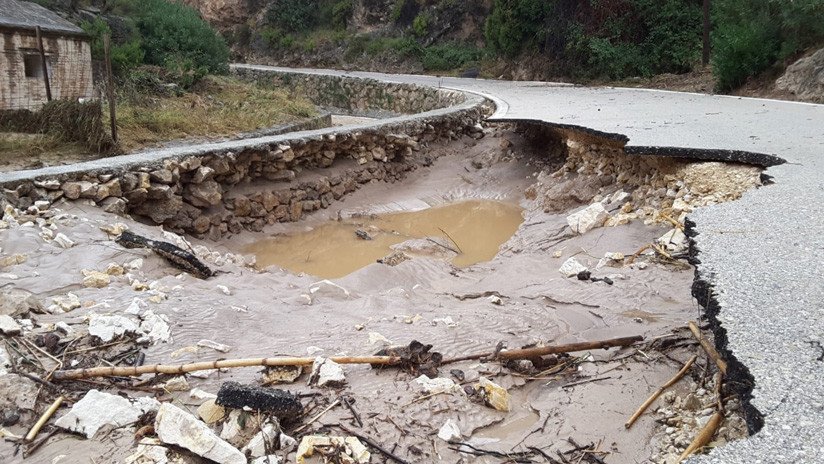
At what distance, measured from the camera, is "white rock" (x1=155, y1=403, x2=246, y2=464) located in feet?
8.95

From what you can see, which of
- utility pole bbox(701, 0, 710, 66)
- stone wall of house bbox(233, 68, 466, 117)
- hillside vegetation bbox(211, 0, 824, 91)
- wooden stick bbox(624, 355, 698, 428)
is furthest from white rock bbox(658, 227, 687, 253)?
utility pole bbox(701, 0, 710, 66)

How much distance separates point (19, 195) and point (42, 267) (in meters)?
1.36

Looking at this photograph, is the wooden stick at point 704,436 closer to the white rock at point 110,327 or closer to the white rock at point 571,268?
the white rock at point 571,268

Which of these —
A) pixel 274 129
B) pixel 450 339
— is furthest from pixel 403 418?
pixel 274 129

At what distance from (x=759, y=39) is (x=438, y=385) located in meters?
11.4

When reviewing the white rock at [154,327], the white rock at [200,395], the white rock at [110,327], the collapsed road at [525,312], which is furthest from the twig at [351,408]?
the white rock at [110,327]

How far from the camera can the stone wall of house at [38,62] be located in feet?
38.1

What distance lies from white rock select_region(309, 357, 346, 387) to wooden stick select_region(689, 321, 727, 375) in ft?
5.89

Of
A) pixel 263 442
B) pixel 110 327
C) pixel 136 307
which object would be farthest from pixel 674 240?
pixel 110 327

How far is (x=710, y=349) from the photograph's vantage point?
3031 mm

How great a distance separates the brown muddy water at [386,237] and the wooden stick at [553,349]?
3333 mm

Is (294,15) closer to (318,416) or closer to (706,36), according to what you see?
(706,36)

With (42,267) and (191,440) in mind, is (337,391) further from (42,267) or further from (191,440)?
(42,267)

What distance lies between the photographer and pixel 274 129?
12617 mm
